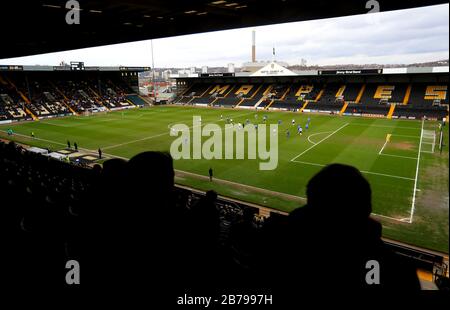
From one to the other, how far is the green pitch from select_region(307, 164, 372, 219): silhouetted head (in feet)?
0.11

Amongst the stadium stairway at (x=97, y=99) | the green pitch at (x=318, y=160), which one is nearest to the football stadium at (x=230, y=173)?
the green pitch at (x=318, y=160)

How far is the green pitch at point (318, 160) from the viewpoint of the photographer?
17547 mm

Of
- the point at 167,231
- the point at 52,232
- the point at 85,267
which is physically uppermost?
the point at 167,231

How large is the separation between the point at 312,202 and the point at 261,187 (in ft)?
63.6

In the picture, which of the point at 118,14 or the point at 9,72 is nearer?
the point at 118,14

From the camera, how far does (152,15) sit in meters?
10.8

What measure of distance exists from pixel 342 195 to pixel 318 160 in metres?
26.3

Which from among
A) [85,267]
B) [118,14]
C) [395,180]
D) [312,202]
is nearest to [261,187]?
[395,180]

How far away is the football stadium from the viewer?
182cm

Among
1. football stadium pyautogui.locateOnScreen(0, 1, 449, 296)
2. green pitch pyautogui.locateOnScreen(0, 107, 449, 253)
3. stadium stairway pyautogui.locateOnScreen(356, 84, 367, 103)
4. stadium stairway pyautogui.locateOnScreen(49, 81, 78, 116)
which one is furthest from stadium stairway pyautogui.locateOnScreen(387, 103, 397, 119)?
stadium stairway pyautogui.locateOnScreen(49, 81, 78, 116)

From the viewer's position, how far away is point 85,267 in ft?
11.0

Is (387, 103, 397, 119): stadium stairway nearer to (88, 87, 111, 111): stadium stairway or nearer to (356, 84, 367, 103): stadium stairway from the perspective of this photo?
(356, 84, 367, 103): stadium stairway

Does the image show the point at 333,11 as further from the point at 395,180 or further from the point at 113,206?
the point at 395,180

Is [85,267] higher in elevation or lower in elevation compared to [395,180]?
higher
